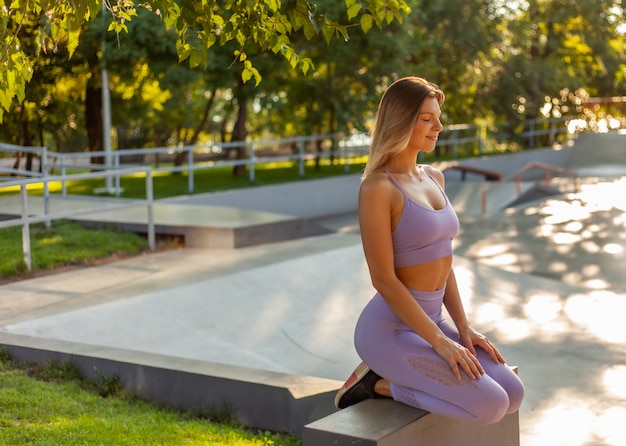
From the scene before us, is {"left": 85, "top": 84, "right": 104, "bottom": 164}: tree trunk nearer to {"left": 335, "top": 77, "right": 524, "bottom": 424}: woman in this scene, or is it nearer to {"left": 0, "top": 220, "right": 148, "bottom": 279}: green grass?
{"left": 0, "top": 220, "right": 148, "bottom": 279}: green grass

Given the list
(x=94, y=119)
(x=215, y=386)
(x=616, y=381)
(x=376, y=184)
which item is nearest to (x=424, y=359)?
(x=376, y=184)

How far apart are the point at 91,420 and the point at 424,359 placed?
2.25 meters

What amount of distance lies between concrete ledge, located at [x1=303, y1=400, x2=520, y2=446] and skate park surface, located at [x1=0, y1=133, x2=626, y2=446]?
1.44 meters

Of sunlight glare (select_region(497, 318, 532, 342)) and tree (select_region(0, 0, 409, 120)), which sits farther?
sunlight glare (select_region(497, 318, 532, 342))

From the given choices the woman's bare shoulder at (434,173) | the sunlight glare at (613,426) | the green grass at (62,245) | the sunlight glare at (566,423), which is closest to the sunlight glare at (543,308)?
the sunlight glare at (566,423)

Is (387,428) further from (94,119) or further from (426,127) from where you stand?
(94,119)

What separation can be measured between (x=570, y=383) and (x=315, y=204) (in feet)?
40.8

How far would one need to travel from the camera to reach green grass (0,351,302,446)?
5027 mm

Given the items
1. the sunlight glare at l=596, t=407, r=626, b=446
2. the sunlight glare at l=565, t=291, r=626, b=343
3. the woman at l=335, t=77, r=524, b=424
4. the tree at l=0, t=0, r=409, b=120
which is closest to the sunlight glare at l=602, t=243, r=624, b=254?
the sunlight glare at l=565, t=291, r=626, b=343

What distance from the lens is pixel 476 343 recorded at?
4285 mm

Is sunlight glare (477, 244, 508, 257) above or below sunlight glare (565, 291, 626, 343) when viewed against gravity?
above

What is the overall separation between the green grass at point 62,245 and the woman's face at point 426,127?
672 cm

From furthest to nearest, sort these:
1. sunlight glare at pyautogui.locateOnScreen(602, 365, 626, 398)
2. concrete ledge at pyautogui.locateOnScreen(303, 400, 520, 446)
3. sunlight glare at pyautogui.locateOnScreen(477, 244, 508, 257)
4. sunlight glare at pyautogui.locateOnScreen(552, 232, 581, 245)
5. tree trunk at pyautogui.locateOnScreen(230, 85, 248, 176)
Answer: tree trunk at pyautogui.locateOnScreen(230, 85, 248, 176)
sunlight glare at pyautogui.locateOnScreen(552, 232, 581, 245)
sunlight glare at pyautogui.locateOnScreen(477, 244, 508, 257)
sunlight glare at pyautogui.locateOnScreen(602, 365, 626, 398)
concrete ledge at pyautogui.locateOnScreen(303, 400, 520, 446)

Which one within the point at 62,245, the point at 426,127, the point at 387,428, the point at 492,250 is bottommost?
the point at 492,250
